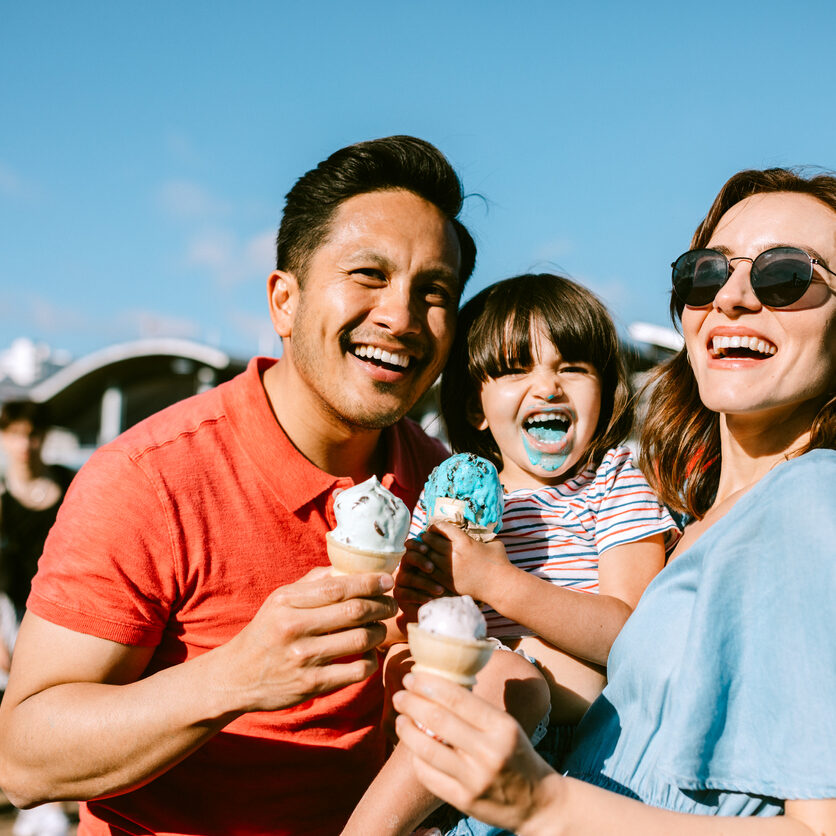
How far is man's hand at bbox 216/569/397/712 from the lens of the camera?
214 cm

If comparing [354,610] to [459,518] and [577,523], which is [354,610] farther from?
[577,523]

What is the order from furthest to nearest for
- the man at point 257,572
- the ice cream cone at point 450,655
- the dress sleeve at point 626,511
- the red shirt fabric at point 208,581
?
the dress sleeve at point 626,511 < the red shirt fabric at point 208,581 < the man at point 257,572 < the ice cream cone at point 450,655

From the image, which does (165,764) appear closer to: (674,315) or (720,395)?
(720,395)

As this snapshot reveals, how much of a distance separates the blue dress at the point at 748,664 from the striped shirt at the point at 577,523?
33.2 inches

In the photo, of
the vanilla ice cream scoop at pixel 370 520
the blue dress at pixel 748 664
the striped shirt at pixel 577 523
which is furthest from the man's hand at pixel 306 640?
the striped shirt at pixel 577 523

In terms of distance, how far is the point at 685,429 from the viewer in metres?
2.82

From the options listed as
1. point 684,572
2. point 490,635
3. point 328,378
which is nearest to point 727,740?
point 684,572

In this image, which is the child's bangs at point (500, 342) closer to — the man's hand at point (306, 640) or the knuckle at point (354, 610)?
the man's hand at point (306, 640)

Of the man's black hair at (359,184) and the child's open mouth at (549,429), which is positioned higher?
the man's black hair at (359,184)

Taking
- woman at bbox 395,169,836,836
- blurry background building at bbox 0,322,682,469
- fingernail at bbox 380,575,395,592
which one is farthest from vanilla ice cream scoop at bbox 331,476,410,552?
blurry background building at bbox 0,322,682,469

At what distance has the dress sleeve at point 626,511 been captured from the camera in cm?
288

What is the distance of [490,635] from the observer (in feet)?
10.1

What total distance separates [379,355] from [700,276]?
1.34 metres

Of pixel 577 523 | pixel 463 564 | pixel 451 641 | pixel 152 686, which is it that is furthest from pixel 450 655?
pixel 577 523
